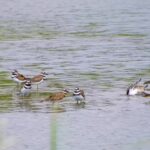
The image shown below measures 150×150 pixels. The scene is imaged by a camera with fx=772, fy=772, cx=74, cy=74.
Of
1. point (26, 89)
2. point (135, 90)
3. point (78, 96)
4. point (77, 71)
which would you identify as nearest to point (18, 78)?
point (26, 89)

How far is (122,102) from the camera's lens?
11.7m

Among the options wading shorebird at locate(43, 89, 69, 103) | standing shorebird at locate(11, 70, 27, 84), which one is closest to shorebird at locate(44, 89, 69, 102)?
wading shorebird at locate(43, 89, 69, 103)

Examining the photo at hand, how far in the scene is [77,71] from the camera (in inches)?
598

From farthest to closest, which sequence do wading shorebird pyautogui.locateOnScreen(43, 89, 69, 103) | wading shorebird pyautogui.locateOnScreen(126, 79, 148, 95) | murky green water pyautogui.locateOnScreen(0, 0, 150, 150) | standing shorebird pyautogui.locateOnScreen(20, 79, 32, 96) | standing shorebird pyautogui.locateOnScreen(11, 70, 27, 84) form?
standing shorebird pyautogui.locateOnScreen(11, 70, 27, 84), standing shorebird pyautogui.locateOnScreen(20, 79, 32, 96), wading shorebird pyautogui.locateOnScreen(126, 79, 148, 95), wading shorebird pyautogui.locateOnScreen(43, 89, 69, 103), murky green water pyautogui.locateOnScreen(0, 0, 150, 150)

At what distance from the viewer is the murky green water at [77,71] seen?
29.9 feet

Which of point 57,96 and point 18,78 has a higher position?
point 18,78

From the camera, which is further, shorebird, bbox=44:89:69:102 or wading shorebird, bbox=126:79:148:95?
wading shorebird, bbox=126:79:148:95

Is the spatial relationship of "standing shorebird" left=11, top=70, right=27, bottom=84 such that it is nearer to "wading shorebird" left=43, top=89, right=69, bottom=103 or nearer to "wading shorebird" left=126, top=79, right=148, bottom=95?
"wading shorebird" left=43, top=89, right=69, bottom=103

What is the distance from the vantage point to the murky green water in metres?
9.11

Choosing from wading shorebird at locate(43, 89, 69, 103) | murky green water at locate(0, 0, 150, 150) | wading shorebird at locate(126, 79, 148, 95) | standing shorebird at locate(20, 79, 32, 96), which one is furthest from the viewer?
standing shorebird at locate(20, 79, 32, 96)

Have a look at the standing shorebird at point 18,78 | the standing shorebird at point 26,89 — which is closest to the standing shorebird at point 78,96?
the standing shorebird at point 26,89

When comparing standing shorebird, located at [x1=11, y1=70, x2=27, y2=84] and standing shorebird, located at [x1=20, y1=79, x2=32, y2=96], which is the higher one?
standing shorebird, located at [x1=11, y1=70, x2=27, y2=84]

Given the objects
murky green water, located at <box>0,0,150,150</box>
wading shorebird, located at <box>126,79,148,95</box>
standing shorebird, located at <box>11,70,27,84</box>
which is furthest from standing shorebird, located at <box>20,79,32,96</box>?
wading shorebird, located at <box>126,79,148,95</box>

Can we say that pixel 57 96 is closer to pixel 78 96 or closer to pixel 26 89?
pixel 78 96
